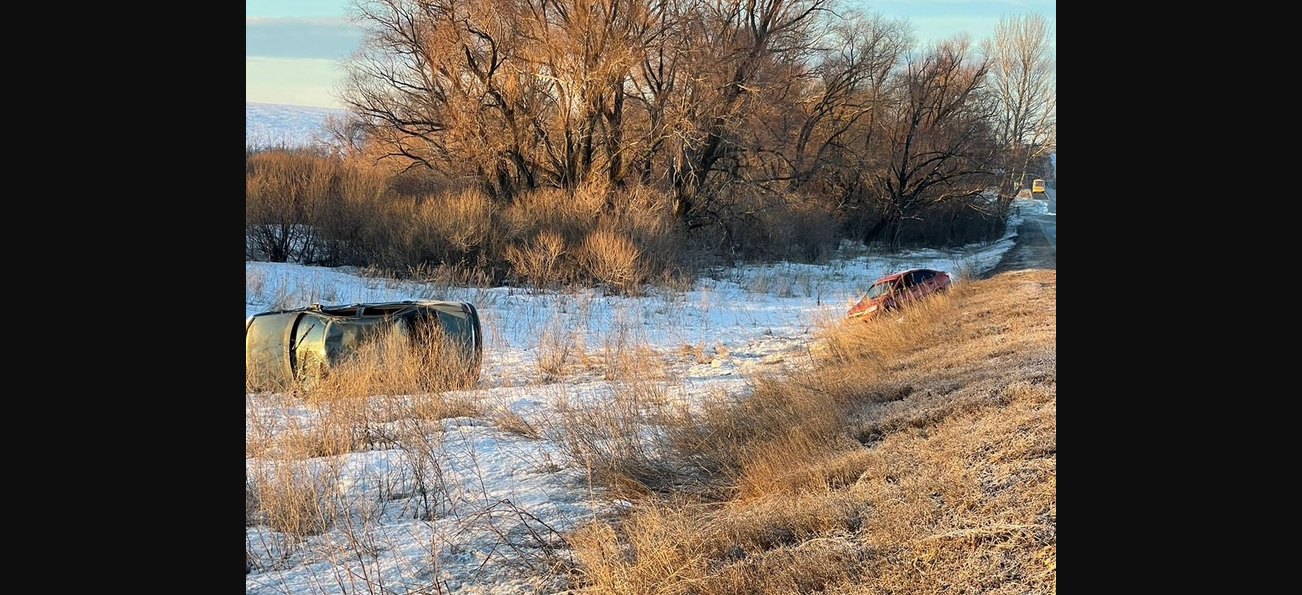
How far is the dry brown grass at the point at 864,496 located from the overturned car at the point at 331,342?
3.43 metres

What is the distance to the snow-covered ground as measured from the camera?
4.41 meters

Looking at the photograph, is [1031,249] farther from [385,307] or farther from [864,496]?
[864,496]

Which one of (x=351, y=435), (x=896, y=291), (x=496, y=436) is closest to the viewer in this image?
(x=351, y=435)

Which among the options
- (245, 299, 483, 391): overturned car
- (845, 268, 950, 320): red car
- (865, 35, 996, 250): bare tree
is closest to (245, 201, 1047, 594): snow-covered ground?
(245, 299, 483, 391): overturned car

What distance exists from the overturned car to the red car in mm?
7239

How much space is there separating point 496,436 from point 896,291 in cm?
1024

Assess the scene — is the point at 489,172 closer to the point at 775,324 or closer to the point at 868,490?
the point at 775,324

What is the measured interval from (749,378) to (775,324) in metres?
7.91

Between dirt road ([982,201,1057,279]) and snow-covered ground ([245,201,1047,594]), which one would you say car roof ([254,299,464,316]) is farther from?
dirt road ([982,201,1057,279])

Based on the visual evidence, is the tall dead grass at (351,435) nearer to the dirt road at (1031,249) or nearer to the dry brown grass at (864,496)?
the dry brown grass at (864,496)

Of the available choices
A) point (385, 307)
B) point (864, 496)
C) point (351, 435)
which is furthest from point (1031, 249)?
point (864, 496)

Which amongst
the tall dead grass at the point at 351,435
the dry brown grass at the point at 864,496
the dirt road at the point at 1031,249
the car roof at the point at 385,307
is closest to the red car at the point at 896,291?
the dirt road at the point at 1031,249

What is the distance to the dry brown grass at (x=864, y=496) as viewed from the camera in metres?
3.39

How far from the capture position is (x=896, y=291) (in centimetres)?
1530
